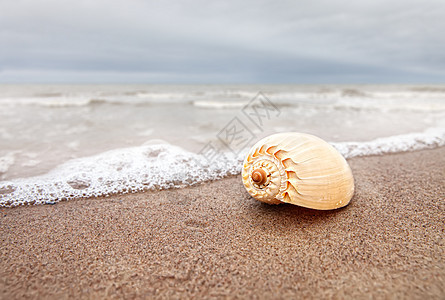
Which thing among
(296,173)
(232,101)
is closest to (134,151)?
(296,173)

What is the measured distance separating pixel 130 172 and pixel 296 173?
2.17m

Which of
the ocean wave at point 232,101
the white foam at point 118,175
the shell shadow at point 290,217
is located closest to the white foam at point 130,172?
the white foam at point 118,175

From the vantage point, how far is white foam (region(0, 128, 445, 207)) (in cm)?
264

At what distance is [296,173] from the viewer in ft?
5.96

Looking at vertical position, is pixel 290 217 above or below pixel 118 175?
above

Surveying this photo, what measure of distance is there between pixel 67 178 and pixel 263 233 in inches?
94.1

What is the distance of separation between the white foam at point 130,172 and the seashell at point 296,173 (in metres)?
1.27

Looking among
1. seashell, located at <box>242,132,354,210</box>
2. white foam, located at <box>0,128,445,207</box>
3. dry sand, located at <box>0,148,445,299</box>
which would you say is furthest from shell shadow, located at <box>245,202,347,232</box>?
white foam, located at <box>0,128,445,207</box>

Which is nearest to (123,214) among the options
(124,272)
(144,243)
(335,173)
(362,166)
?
(144,243)

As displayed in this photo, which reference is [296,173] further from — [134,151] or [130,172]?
[134,151]

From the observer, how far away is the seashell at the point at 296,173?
5.96 ft

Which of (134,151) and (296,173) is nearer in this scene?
(296,173)

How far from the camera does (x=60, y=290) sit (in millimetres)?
1393

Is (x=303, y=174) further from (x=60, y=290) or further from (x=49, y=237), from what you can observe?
(x=49, y=237)
